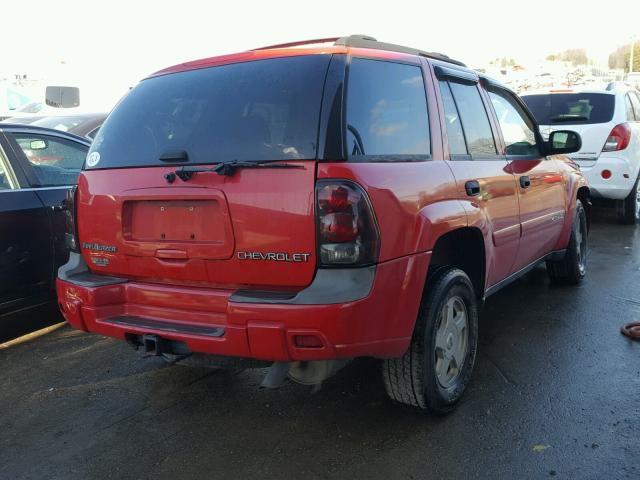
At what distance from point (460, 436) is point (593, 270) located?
3.80 m

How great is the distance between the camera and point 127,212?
2.91 meters

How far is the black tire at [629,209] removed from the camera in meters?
8.09

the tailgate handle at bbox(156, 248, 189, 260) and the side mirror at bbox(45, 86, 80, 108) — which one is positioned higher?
the side mirror at bbox(45, 86, 80, 108)

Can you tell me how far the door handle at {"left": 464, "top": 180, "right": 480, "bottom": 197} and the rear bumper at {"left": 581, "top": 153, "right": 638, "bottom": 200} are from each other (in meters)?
5.11

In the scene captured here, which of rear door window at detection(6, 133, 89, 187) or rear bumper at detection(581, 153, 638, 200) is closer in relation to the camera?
rear door window at detection(6, 133, 89, 187)

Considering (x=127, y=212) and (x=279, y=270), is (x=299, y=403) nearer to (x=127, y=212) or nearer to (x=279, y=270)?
(x=279, y=270)

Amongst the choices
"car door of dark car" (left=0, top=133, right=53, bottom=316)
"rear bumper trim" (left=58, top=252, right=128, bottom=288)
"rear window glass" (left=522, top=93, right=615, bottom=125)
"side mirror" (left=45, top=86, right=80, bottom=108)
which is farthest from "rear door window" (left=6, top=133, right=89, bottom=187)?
"side mirror" (left=45, top=86, right=80, bottom=108)

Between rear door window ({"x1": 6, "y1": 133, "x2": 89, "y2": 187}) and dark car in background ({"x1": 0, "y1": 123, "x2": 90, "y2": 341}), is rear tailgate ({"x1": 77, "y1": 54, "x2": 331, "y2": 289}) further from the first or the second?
rear door window ({"x1": 6, "y1": 133, "x2": 89, "y2": 187})

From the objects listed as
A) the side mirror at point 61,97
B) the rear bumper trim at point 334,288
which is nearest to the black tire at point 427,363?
the rear bumper trim at point 334,288

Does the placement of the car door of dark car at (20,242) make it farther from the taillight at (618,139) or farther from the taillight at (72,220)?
the taillight at (618,139)

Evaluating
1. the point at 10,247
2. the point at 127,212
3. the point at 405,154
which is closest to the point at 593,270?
the point at 405,154

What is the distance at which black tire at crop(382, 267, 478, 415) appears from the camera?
2908 mm

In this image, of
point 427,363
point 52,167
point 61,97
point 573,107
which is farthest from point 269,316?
point 61,97

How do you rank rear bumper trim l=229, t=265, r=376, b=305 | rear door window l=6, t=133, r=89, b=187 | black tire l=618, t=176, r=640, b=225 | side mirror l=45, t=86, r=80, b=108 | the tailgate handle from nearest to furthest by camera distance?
rear bumper trim l=229, t=265, r=376, b=305, the tailgate handle, rear door window l=6, t=133, r=89, b=187, black tire l=618, t=176, r=640, b=225, side mirror l=45, t=86, r=80, b=108
